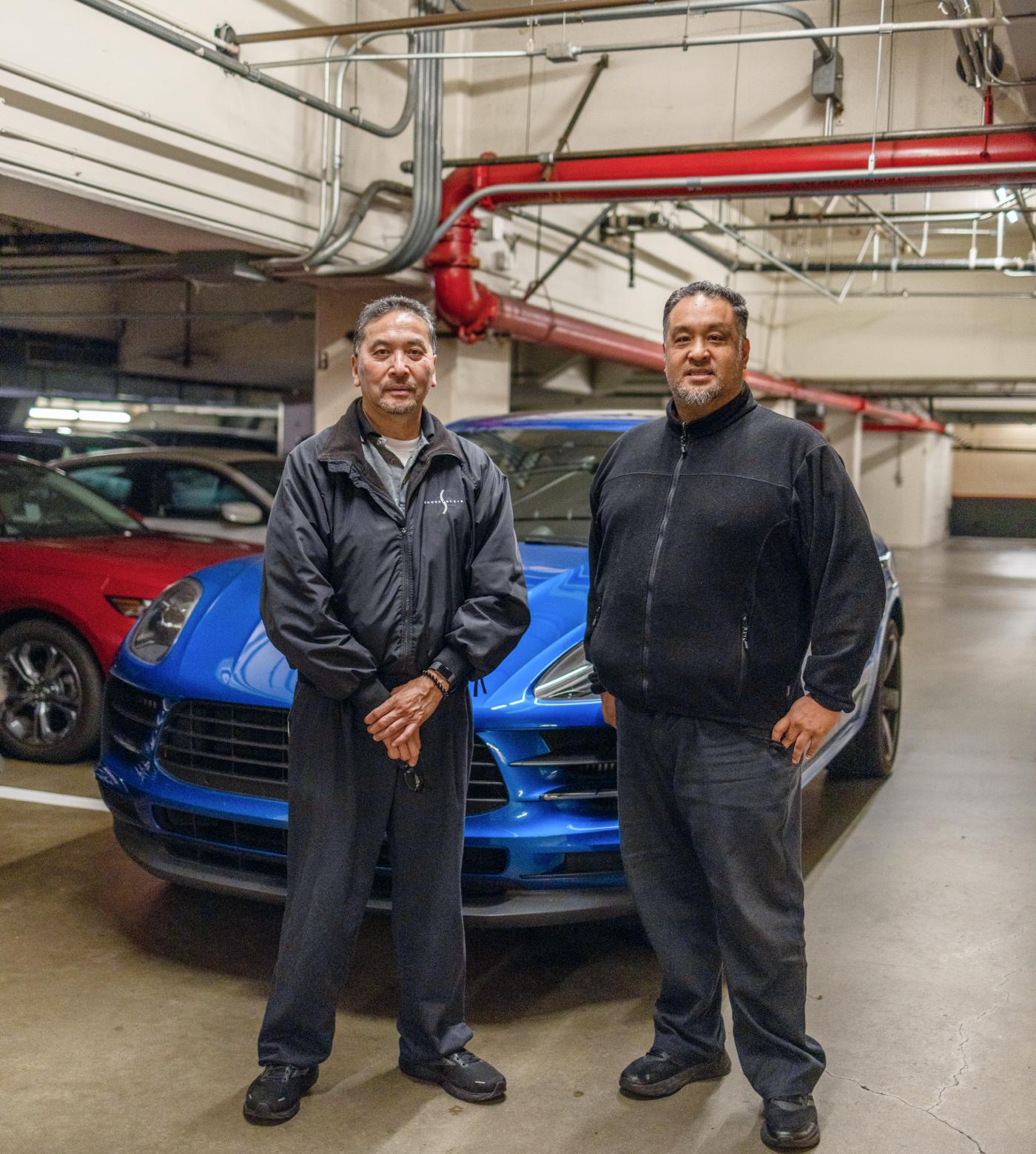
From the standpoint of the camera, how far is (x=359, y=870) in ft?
8.38

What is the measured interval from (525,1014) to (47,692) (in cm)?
302

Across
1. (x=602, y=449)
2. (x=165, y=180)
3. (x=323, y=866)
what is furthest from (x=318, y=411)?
(x=323, y=866)

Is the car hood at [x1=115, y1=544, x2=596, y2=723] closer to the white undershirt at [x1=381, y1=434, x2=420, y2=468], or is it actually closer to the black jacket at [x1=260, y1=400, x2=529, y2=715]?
the black jacket at [x1=260, y1=400, x2=529, y2=715]

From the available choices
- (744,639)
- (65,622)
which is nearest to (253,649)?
(744,639)

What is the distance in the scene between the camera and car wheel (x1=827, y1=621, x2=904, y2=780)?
5.09 meters

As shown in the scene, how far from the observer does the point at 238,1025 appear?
295cm

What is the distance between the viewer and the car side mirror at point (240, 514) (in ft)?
23.1

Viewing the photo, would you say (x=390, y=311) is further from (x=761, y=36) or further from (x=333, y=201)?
(x=333, y=201)

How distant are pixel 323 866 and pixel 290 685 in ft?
2.21

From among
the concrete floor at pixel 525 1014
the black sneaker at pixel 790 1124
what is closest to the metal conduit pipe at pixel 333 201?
the concrete floor at pixel 525 1014

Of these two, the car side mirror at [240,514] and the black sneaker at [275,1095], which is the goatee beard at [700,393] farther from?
the car side mirror at [240,514]

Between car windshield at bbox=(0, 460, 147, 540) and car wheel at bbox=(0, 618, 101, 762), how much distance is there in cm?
73

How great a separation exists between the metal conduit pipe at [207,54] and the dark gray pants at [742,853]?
4.07m

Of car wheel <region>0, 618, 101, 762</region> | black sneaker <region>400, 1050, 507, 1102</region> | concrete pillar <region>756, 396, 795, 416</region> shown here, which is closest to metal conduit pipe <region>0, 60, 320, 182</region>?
car wheel <region>0, 618, 101, 762</region>
